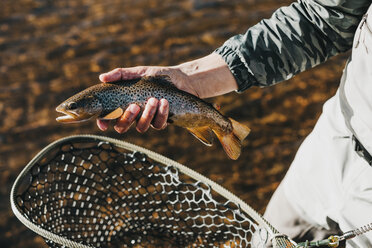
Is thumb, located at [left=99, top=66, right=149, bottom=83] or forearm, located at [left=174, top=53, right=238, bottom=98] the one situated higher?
thumb, located at [left=99, top=66, right=149, bottom=83]

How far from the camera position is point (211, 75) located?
2.30 m

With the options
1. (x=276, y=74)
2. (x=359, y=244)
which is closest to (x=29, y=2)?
(x=276, y=74)

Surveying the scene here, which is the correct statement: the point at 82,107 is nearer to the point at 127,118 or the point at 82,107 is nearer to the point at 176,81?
the point at 127,118

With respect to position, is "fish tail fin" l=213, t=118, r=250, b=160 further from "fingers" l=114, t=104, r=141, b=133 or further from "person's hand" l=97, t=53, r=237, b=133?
"fingers" l=114, t=104, r=141, b=133

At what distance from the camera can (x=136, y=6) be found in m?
7.05

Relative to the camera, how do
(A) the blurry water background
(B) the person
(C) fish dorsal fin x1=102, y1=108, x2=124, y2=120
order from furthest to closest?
1. (A) the blurry water background
2. (C) fish dorsal fin x1=102, y1=108, x2=124, y2=120
3. (B) the person

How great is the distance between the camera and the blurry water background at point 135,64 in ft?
14.3

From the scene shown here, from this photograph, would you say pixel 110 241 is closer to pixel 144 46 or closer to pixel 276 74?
pixel 276 74

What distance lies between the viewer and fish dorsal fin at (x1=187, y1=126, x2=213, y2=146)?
2341 mm

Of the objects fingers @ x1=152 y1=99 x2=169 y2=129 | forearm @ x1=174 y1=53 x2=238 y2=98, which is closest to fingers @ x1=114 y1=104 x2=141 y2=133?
fingers @ x1=152 y1=99 x2=169 y2=129

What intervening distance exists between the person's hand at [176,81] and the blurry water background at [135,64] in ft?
6.59

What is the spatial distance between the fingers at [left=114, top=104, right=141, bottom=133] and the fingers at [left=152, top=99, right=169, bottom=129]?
114mm

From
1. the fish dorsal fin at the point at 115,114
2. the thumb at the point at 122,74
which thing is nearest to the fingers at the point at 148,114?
the fish dorsal fin at the point at 115,114

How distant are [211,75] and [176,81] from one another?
0.68ft
